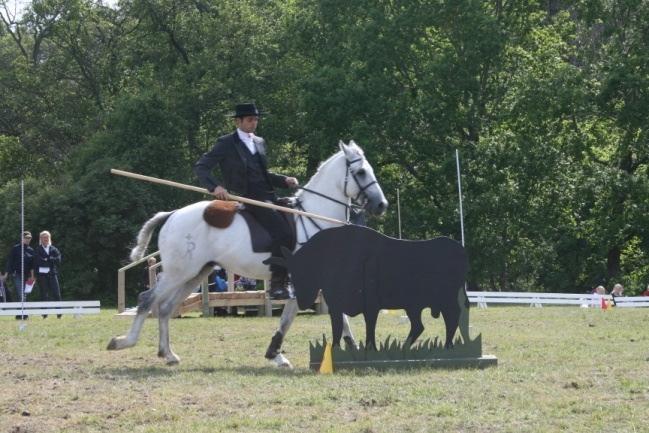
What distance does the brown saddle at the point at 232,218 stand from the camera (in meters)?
13.6

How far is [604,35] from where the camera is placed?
4356 cm

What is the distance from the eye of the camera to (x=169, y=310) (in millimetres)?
13984

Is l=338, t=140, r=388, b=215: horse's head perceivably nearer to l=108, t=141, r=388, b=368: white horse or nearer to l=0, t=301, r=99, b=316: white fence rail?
l=108, t=141, r=388, b=368: white horse

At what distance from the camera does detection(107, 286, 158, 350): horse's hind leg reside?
13867 mm

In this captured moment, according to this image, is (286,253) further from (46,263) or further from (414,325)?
(46,263)

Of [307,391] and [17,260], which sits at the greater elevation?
[17,260]

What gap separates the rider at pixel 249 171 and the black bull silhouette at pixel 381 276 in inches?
36.3

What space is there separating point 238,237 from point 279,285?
2.27 ft

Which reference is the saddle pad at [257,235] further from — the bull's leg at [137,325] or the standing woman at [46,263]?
the standing woman at [46,263]

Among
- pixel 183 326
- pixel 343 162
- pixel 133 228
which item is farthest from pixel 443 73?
pixel 343 162

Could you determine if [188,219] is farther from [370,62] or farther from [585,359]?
[370,62]

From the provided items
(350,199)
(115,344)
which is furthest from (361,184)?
(115,344)

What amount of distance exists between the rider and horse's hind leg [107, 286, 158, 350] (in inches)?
56.2

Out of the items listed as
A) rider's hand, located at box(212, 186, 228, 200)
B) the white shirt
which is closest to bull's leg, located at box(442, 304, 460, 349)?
rider's hand, located at box(212, 186, 228, 200)
